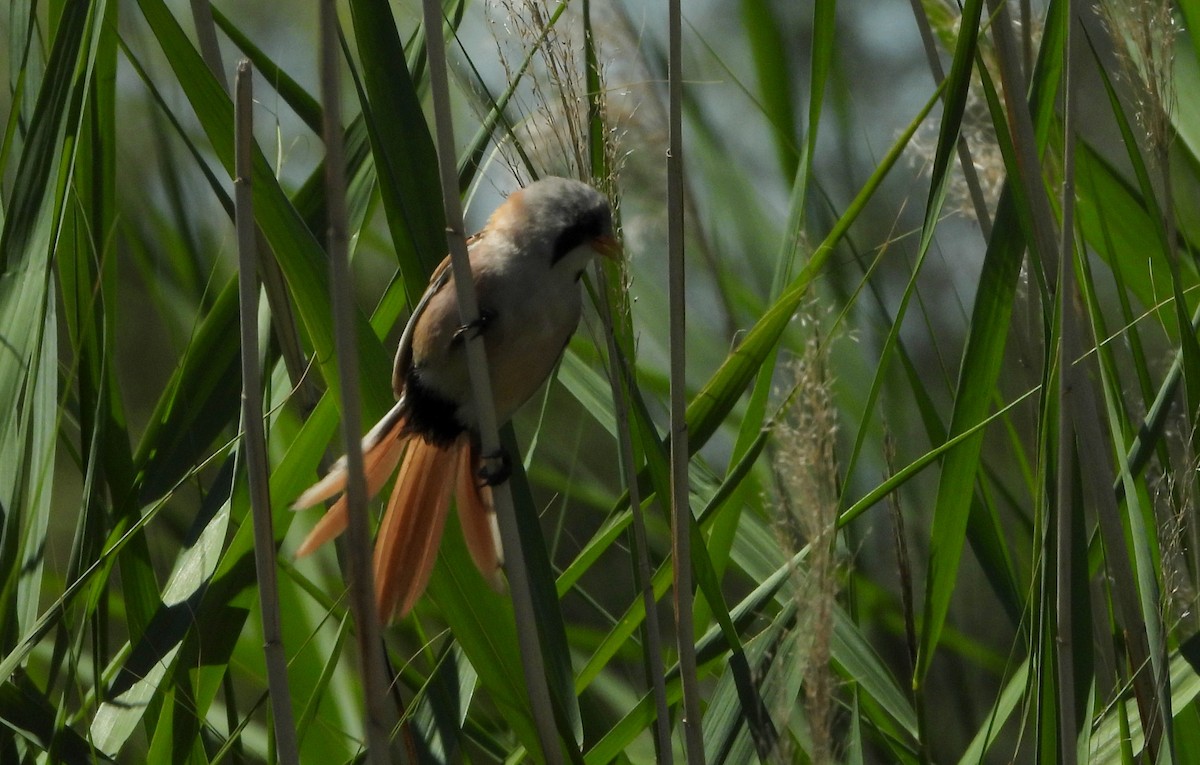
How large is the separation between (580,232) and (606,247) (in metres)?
0.11

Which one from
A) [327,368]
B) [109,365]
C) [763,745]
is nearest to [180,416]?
[109,365]

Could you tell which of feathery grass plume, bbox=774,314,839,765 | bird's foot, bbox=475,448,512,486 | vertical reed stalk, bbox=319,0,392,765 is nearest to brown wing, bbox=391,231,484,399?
bird's foot, bbox=475,448,512,486

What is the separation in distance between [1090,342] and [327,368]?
1125mm

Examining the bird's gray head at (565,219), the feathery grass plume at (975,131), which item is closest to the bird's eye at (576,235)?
the bird's gray head at (565,219)

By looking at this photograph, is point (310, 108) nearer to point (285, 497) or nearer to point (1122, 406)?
point (285, 497)

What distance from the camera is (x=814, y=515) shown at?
1105mm

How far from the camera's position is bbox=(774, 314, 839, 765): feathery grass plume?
1062 mm

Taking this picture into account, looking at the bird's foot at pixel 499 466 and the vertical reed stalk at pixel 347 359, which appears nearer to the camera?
the vertical reed stalk at pixel 347 359

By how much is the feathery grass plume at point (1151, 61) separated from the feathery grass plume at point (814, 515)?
17.4 inches

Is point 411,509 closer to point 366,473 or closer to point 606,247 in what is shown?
point 366,473

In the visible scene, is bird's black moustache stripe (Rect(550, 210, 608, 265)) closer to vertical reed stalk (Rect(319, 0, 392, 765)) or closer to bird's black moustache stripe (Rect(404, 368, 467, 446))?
bird's black moustache stripe (Rect(404, 368, 467, 446))

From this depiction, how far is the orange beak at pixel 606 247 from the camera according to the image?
1397mm

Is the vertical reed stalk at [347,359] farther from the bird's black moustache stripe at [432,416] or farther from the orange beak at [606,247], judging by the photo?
the bird's black moustache stripe at [432,416]

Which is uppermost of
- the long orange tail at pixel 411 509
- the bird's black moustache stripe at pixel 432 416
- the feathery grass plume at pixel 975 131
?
the feathery grass plume at pixel 975 131
